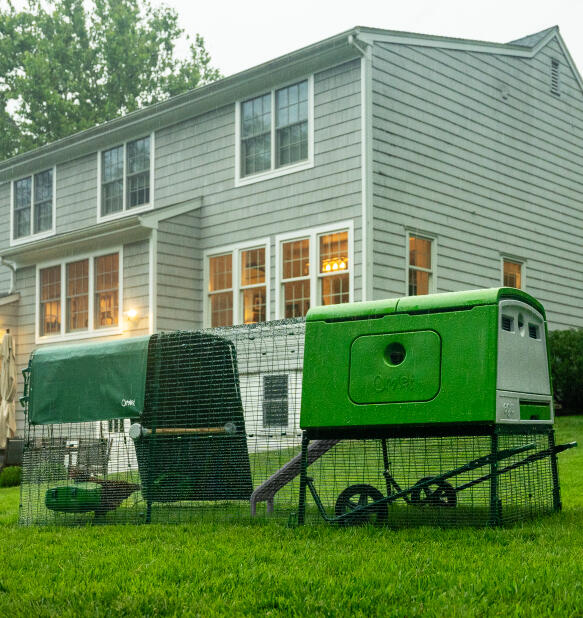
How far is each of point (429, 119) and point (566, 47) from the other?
6.01m

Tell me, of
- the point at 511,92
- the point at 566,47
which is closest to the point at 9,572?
the point at 511,92

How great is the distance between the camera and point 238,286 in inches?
613

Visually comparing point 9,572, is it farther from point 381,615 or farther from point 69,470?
point 69,470

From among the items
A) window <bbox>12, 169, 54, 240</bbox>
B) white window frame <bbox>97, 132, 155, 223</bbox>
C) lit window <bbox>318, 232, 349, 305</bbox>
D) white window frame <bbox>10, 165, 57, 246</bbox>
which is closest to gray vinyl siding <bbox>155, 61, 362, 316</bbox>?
white window frame <bbox>97, 132, 155, 223</bbox>

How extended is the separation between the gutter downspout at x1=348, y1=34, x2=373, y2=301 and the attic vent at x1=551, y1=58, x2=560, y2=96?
629 cm

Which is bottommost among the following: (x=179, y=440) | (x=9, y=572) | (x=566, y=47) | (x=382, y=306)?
(x=9, y=572)

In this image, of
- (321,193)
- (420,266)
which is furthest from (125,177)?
(420,266)

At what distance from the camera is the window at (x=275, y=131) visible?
14812mm

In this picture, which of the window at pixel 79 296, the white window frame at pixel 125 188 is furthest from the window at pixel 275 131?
the window at pixel 79 296

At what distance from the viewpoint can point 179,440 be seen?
24.1 feet

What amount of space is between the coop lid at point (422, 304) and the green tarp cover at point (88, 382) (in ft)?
5.80

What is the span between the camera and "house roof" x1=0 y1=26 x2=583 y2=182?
13992 mm

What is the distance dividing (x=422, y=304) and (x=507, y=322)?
23.9 inches

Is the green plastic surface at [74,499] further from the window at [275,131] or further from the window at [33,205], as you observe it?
the window at [33,205]
